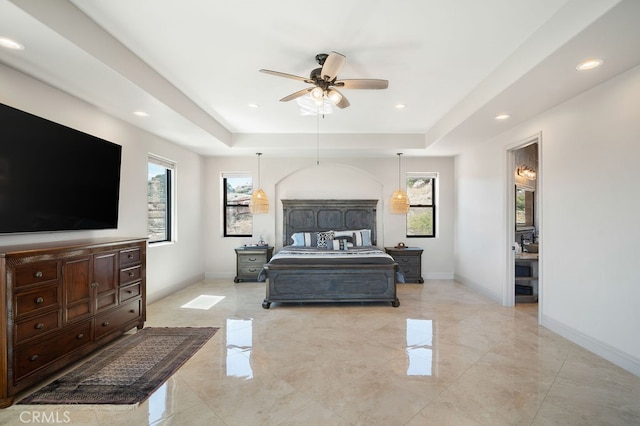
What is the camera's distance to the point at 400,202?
607cm

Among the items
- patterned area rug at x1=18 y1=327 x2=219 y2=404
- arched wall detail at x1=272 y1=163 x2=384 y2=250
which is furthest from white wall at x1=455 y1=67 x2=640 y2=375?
patterned area rug at x1=18 y1=327 x2=219 y2=404

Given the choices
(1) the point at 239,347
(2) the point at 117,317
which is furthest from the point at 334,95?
(2) the point at 117,317

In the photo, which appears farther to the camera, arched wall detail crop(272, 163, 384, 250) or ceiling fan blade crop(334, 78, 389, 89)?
arched wall detail crop(272, 163, 384, 250)

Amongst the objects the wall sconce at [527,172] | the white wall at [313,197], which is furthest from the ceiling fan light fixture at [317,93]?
the wall sconce at [527,172]

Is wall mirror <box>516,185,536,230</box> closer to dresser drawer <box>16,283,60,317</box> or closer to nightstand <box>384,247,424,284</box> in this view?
nightstand <box>384,247,424,284</box>

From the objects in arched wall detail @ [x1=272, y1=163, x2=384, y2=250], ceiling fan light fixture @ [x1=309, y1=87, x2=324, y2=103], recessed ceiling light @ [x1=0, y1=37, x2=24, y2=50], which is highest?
recessed ceiling light @ [x1=0, y1=37, x2=24, y2=50]

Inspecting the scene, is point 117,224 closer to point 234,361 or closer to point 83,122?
point 83,122

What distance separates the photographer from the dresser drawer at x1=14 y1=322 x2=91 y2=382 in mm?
2148

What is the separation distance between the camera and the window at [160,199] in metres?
4.73

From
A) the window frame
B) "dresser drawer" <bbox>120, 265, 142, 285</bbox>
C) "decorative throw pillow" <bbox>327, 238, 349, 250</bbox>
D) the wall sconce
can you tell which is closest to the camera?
"dresser drawer" <bbox>120, 265, 142, 285</bbox>

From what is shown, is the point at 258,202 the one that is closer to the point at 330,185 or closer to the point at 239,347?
the point at 330,185

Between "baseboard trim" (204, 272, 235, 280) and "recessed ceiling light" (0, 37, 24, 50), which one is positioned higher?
"recessed ceiling light" (0, 37, 24, 50)

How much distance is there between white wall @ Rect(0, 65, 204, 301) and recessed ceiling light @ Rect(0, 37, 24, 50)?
1.43 ft

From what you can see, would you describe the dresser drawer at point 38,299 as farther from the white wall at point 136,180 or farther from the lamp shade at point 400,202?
the lamp shade at point 400,202
